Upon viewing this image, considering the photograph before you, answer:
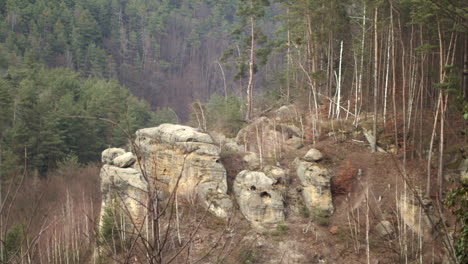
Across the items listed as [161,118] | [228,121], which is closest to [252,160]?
[228,121]

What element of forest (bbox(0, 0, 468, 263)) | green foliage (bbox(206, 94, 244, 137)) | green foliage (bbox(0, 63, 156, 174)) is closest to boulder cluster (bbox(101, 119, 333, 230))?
forest (bbox(0, 0, 468, 263))

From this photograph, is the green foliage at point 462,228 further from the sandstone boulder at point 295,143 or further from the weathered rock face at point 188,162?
the sandstone boulder at point 295,143

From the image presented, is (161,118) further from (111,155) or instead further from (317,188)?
(317,188)

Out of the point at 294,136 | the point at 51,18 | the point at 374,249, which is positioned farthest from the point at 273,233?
the point at 51,18

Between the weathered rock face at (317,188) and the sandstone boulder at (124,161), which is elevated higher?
the sandstone boulder at (124,161)

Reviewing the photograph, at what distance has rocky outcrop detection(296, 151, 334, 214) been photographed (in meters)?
17.1

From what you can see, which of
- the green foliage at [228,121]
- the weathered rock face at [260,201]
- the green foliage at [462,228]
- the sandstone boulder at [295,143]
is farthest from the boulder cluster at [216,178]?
the green foliage at [462,228]

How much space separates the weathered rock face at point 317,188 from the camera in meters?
17.1

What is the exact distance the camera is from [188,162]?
1894cm

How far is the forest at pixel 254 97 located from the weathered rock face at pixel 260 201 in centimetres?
250

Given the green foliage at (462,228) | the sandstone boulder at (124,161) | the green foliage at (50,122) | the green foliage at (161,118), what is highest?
the green foliage at (462,228)

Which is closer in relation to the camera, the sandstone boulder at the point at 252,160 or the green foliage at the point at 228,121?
the sandstone boulder at the point at 252,160

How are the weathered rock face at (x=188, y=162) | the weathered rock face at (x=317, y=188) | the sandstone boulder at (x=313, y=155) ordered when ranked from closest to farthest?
the weathered rock face at (x=317, y=188)
the weathered rock face at (x=188, y=162)
the sandstone boulder at (x=313, y=155)

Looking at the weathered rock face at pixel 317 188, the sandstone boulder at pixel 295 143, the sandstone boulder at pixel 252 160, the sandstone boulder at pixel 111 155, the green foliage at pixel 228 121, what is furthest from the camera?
the green foliage at pixel 228 121
